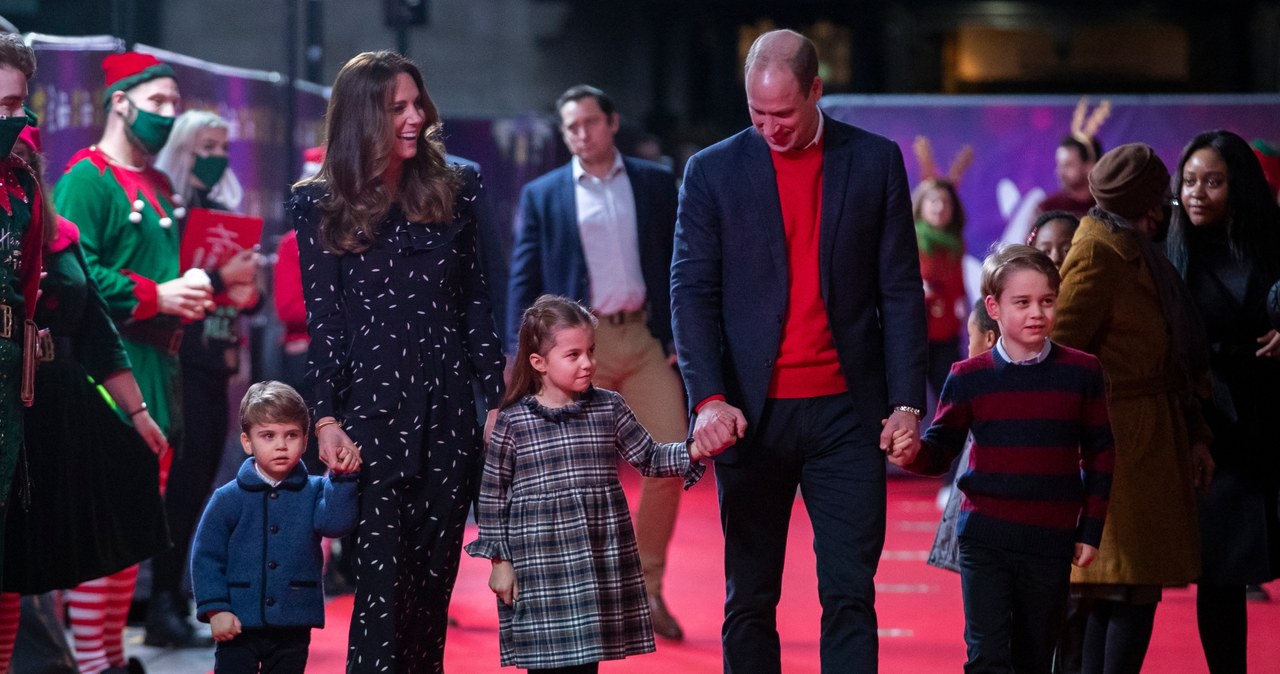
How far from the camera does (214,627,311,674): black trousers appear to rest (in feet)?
11.7

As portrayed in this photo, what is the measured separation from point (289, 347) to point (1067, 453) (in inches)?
132

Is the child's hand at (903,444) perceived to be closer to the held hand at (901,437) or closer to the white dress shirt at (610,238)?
the held hand at (901,437)

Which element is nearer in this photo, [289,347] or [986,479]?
[986,479]

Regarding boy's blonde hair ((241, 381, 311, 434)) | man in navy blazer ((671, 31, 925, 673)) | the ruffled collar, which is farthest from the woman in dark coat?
boy's blonde hair ((241, 381, 311, 434))

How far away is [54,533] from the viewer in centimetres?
402

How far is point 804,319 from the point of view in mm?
3564

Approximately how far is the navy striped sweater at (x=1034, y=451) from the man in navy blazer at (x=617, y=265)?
1.90 m

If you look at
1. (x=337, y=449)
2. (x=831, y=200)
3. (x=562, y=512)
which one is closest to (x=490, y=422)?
(x=562, y=512)

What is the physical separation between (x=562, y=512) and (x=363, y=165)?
0.87 meters

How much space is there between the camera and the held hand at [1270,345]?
4.22 m

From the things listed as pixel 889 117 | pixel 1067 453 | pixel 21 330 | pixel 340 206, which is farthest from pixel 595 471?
pixel 889 117

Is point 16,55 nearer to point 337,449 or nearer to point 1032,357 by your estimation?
point 337,449

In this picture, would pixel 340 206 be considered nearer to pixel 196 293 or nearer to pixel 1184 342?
pixel 196 293

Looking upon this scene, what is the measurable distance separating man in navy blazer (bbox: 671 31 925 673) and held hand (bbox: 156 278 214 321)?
184 cm
